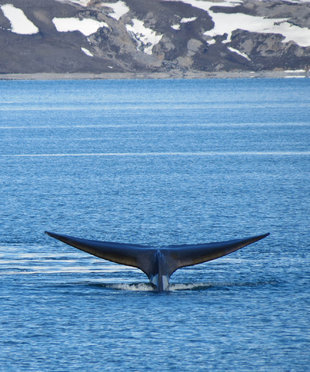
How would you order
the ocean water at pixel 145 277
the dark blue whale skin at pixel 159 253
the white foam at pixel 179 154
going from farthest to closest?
the white foam at pixel 179 154
the dark blue whale skin at pixel 159 253
the ocean water at pixel 145 277

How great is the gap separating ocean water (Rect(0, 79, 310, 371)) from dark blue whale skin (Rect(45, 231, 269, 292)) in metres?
0.90

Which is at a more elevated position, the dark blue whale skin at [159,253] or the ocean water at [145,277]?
the dark blue whale skin at [159,253]

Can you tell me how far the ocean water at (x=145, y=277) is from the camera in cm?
1756

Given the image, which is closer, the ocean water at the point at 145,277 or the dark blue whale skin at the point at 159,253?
the ocean water at the point at 145,277

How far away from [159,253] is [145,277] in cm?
356

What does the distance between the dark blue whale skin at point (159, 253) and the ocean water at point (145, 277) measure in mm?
905

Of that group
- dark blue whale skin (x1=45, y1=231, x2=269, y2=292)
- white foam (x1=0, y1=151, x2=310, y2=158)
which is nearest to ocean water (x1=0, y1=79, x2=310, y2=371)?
white foam (x1=0, y1=151, x2=310, y2=158)

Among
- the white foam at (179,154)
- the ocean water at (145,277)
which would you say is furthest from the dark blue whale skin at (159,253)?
the white foam at (179,154)

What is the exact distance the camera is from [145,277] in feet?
79.7

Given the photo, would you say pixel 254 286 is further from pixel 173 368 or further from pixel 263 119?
pixel 263 119

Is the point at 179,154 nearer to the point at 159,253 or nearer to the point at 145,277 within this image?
the point at 145,277

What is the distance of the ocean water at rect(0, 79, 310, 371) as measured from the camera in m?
17.6

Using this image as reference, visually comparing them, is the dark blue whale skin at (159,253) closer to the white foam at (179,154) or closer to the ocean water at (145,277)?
the ocean water at (145,277)

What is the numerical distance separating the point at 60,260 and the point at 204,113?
116 meters
